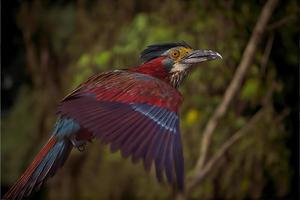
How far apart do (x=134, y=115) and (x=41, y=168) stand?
33 cm

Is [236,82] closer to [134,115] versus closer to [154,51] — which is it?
[154,51]

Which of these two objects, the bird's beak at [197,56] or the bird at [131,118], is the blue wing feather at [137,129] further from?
the bird's beak at [197,56]

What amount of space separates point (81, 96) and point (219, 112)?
3.45 m

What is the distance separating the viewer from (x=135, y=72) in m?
2.45

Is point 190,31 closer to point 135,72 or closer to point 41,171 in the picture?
point 135,72

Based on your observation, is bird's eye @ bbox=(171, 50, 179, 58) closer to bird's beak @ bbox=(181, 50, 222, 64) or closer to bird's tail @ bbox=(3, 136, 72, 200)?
bird's beak @ bbox=(181, 50, 222, 64)

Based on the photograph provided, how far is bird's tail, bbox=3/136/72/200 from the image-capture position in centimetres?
187

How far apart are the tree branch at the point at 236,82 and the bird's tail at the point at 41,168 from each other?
3340 mm

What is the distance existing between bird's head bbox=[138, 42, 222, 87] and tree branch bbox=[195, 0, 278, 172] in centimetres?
289

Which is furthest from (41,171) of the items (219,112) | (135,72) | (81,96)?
(219,112)

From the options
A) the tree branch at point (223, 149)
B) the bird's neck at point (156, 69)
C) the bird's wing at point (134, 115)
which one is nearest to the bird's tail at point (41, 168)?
the bird's wing at point (134, 115)

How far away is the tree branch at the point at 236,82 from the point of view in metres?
5.42

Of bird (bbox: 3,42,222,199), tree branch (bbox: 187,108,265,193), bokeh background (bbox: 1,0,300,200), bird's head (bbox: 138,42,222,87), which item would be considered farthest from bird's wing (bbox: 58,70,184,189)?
bokeh background (bbox: 1,0,300,200)

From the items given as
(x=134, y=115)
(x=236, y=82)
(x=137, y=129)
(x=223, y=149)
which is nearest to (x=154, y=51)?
(x=134, y=115)
